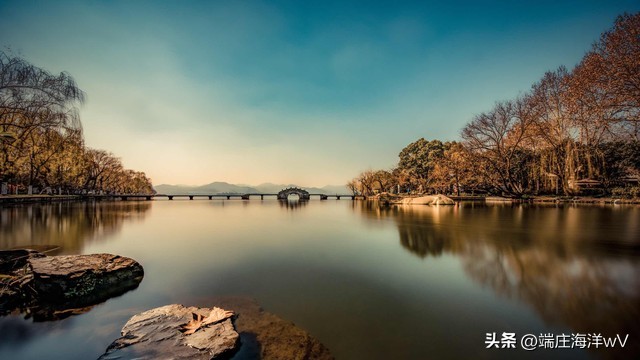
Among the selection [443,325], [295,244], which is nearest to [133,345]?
[443,325]

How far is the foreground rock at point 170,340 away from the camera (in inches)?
144

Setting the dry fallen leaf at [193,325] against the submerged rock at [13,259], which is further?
the submerged rock at [13,259]

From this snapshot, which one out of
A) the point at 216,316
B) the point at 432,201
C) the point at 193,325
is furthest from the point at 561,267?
the point at 432,201

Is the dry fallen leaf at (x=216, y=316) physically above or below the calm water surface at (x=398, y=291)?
above

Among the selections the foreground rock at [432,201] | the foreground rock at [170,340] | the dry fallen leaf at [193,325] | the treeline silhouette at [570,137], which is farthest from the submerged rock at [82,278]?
the foreground rock at [432,201]

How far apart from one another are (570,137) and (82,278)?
50.0m

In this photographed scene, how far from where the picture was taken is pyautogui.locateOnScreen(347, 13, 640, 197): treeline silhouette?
17.1 m

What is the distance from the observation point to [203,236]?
15750mm

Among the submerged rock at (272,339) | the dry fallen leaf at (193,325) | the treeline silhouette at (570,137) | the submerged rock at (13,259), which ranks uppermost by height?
the treeline silhouette at (570,137)

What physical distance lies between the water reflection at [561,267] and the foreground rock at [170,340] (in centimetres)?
590

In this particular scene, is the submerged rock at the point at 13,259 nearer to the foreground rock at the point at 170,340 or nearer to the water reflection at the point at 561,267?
A: the foreground rock at the point at 170,340

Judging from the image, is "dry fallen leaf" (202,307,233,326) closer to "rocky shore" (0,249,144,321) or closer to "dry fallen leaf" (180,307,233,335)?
"dry fallen leaf" (180,307,233,335)

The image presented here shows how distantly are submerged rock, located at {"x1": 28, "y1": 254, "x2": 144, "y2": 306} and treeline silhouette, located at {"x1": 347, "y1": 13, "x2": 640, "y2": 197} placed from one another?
27182mm

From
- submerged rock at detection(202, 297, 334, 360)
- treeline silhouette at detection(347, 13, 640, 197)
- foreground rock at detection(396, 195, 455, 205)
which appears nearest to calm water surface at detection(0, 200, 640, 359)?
submerged rock at detection(202, 297, 334, 360)
